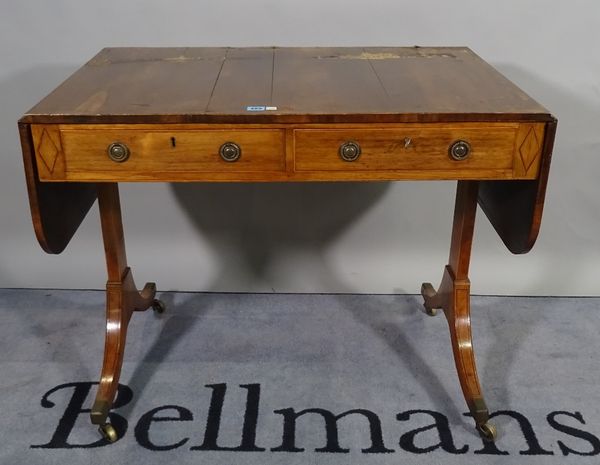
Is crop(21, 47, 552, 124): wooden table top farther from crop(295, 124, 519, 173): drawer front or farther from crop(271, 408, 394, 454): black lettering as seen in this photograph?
crop(271, 408, 394, 454): black lettering

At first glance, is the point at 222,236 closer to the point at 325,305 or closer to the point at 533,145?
the point at 325,305

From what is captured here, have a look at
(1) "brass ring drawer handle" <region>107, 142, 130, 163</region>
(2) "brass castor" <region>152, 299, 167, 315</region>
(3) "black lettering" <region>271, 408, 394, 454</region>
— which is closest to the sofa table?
(1) "brass ring drawer handle" <region>107, 142, 130, 163</region>

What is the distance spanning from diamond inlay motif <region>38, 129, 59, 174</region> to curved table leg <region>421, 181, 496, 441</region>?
1054 millimetres

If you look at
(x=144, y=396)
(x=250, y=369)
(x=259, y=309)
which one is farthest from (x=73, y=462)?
(x=259, y=309)

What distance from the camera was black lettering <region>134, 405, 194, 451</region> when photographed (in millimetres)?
1871

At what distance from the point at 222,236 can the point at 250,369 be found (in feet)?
1.78

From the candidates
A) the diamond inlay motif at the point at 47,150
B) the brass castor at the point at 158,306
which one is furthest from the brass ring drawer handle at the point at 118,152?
the brass castor at the point at 158,306

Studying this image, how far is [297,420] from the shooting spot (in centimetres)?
196

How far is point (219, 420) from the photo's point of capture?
6.43ft

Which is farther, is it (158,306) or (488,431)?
(158,306)

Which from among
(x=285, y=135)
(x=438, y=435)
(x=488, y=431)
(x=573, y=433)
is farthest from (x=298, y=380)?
Answer: (x=285, y=135)

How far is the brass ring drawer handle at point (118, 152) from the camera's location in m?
1.53

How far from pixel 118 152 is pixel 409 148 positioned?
0.62 meters

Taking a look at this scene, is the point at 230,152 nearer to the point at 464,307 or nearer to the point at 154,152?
the point at 154,152
